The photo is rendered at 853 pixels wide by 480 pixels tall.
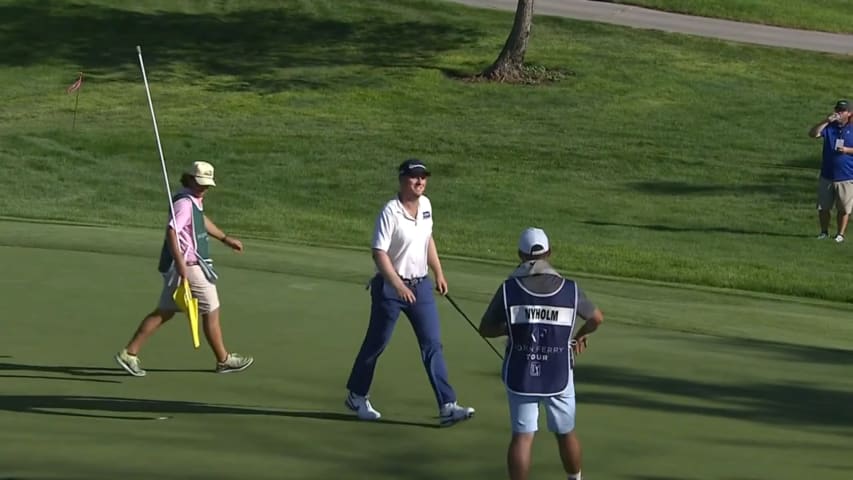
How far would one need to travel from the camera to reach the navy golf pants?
10.3m

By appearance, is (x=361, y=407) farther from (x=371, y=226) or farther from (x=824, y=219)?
(x=824, y=219)

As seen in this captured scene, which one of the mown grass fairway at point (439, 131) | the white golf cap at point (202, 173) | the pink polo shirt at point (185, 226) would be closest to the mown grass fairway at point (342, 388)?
the pink polo shirt at point (185, 226)

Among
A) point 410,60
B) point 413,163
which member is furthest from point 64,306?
point 410,60

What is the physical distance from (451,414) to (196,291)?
2343 millimetres

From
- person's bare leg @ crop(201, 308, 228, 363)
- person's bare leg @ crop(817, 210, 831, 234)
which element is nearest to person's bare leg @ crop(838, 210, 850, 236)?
person's bare leg @ crop(817, 210, 831, 234)

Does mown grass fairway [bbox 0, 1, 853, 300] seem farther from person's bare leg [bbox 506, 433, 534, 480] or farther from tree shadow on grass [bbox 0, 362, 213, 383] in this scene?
person's bare leg [bbox 506, 433, 534, 480]

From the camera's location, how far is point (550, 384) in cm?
837

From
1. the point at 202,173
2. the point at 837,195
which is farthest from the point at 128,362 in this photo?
the point at 837,195

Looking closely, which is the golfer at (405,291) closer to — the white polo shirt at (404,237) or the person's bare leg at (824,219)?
the white polo shirt at (404,237)

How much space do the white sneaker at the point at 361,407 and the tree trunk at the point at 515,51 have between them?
27.0 m

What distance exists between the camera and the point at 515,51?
3725 centimetres

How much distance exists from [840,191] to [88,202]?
11.1m

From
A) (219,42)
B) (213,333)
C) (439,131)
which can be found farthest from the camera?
(219,42)

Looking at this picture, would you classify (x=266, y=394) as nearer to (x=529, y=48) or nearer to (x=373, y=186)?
(x=373, y=186)
